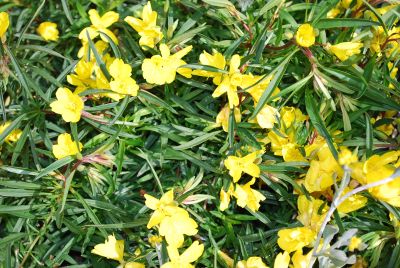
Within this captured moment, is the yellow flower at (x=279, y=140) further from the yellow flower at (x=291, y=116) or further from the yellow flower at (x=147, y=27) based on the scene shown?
the yellow flower at (x=147, y=27)

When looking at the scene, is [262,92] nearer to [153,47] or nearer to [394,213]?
[153,47]

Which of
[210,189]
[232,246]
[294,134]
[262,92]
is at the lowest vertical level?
[232,246]

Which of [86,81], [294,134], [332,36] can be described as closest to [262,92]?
[294,134]

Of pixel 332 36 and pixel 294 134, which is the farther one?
pixel 332 36

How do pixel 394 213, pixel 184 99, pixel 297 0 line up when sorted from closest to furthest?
pixel 394 213 < pixel 184 99 < pixel 297 0

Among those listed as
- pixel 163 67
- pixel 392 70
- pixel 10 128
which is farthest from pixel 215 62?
pixel 10 128

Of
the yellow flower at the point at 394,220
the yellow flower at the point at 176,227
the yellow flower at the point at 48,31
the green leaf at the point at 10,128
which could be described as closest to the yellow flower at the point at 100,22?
the yellow flower at the point at 48,31
